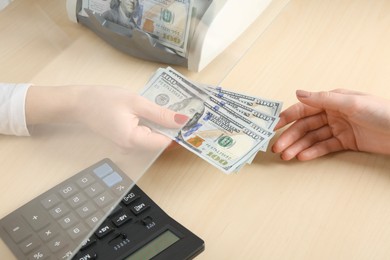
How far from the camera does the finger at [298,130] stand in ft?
3.54

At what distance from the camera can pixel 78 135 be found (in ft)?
2.39

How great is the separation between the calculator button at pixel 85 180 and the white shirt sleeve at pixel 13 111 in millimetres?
90

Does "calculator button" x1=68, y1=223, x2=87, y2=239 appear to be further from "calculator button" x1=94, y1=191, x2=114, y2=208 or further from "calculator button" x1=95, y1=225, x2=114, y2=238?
"calculator button" x1=95, y1=225, x2=114, y2=238

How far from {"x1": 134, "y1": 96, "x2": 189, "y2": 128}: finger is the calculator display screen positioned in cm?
20

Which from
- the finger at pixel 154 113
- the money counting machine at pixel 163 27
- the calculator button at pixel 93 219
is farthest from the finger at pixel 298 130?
the calculator button at pixel 93 219

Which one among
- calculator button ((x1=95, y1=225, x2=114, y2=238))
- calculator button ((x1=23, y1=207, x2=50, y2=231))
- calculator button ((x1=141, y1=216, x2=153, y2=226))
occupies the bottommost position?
calculator button ((x1=23, y1=207, x2=50, y2=231))

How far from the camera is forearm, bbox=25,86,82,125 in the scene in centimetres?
73

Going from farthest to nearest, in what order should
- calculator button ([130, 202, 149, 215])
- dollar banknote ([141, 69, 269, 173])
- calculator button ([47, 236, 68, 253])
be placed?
1. dollar banknote ([141, 69, 269, 173])
2. calculator button ([130, 202, 149, 215])
3. calculator button ([47, 236, 68, 253])

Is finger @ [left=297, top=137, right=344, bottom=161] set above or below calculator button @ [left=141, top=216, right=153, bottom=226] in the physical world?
above

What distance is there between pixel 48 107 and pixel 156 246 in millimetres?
280

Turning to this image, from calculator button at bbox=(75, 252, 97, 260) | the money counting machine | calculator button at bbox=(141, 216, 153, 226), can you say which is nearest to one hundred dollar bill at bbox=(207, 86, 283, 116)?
the money counting machine

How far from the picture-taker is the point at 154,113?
0.77m

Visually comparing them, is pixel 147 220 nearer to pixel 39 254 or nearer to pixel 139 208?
pixel 139 208

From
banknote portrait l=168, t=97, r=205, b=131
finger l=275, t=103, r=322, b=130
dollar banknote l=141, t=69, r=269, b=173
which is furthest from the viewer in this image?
finger l=275, t=103, r=322, b=130
